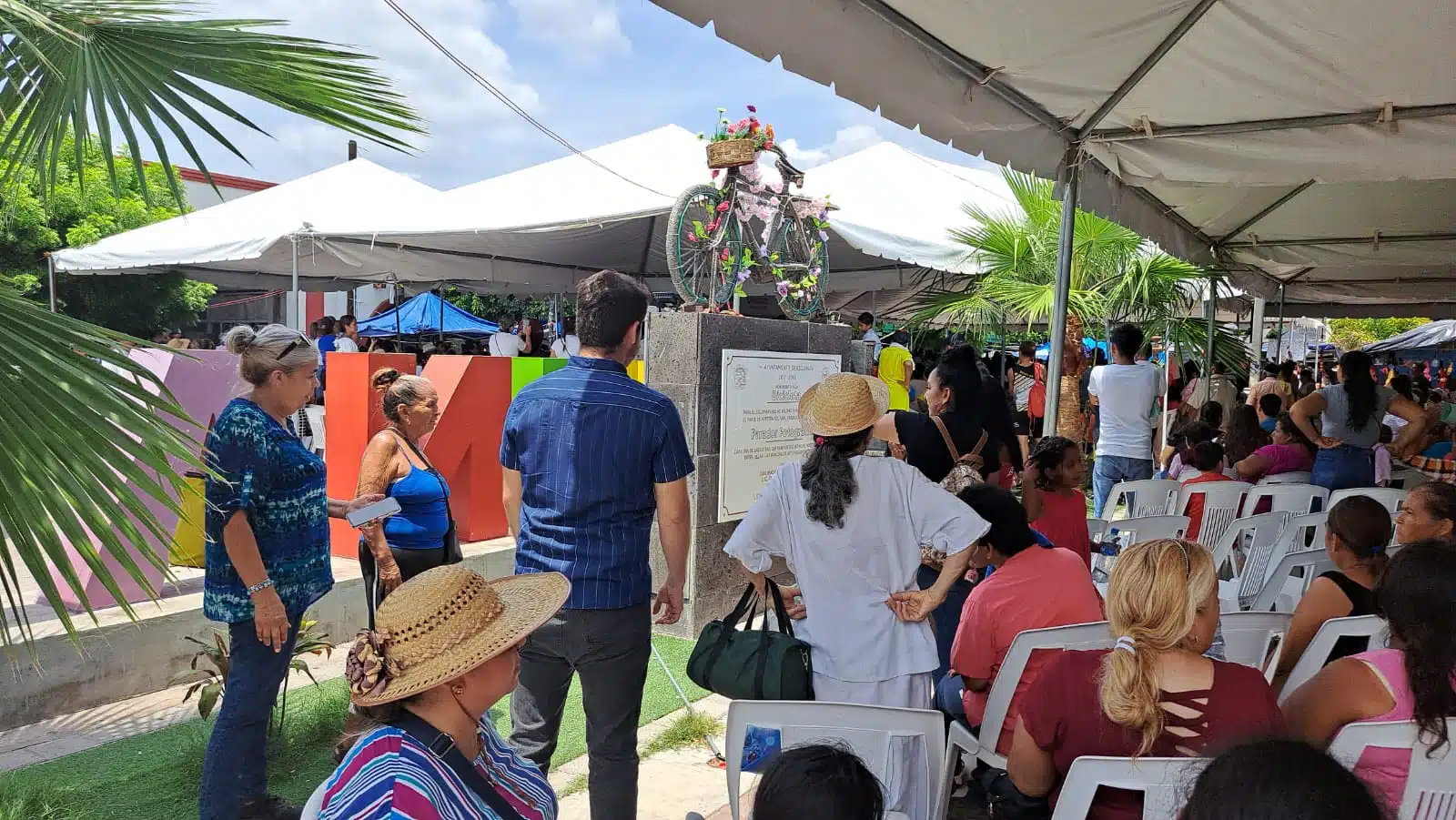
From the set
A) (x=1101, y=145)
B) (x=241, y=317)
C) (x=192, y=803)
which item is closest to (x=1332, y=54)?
(x=1101, y=145)

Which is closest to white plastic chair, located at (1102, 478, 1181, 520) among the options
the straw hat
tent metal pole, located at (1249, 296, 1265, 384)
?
the straw hat

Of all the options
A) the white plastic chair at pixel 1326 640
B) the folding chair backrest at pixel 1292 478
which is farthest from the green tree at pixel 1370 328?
the white plastic chair at pixel 1326 640

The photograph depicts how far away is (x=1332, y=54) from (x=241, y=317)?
105 ft

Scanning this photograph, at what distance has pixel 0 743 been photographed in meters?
3.95

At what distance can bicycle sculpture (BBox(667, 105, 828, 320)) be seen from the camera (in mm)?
5949

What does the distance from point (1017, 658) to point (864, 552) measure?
1.72 ft

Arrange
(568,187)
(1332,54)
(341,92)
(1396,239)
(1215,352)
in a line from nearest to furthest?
(341,92), (1332,54), (1396,239), (568,187), (1215,352)

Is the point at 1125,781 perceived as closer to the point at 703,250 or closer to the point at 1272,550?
the point at 1272,550

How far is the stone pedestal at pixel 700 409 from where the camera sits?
17.3 ft

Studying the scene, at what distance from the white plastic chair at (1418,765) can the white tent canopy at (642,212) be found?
20.2ft

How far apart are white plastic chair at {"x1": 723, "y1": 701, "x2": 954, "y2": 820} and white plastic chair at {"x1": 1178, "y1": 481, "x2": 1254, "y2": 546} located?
3.99m

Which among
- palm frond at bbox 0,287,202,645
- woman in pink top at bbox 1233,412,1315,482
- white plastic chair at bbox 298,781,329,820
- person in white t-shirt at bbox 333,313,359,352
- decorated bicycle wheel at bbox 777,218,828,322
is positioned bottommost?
white plastic chair at bbox 298,781,329,820

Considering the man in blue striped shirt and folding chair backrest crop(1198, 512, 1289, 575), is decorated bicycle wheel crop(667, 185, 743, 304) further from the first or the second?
folding chair backrest crop(1198, 512, 1289, 575)

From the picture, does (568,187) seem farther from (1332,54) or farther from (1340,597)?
(1340,597)
